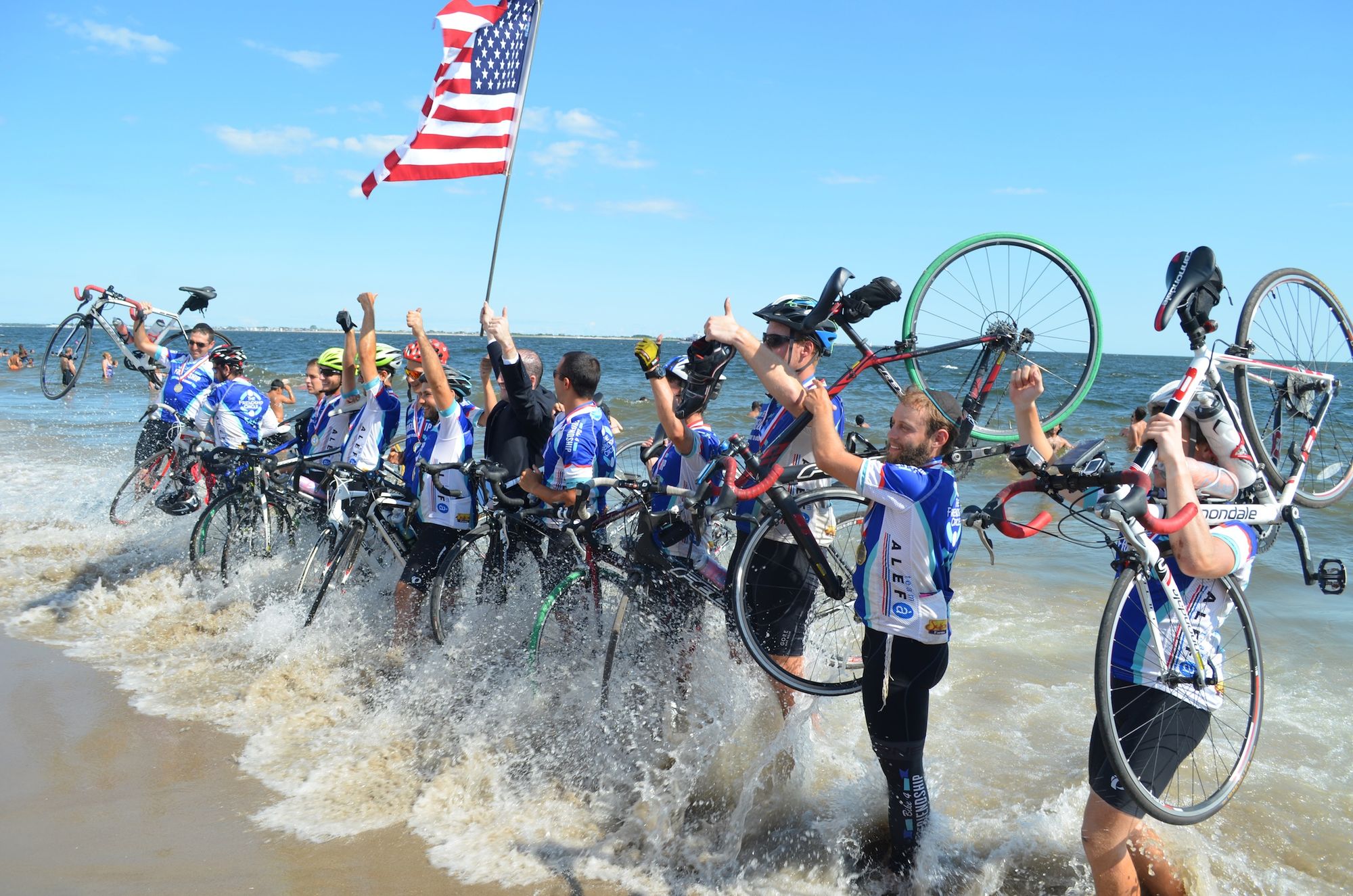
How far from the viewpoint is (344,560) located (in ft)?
20.0

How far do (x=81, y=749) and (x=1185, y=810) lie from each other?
204 inches

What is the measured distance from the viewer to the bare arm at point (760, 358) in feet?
11.7

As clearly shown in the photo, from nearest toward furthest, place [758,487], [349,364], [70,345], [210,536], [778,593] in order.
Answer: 1. [758,487]
2. [778,593]
3. [349,364]
4. [210,536]
5. [70,345]

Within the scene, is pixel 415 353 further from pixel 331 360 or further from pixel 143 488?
pixel 143 488

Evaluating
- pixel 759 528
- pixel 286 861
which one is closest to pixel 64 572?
pixel 286 861

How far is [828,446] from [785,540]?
1.04 m

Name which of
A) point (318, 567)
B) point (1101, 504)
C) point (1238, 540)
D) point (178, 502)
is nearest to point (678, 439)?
point (1101, 504)

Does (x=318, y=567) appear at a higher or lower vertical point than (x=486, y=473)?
lower

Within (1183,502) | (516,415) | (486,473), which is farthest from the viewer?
(516,415)

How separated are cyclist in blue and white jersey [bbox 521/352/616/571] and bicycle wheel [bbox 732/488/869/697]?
3.86ft

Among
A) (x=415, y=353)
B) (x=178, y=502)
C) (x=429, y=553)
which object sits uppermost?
(x=415, y=353)

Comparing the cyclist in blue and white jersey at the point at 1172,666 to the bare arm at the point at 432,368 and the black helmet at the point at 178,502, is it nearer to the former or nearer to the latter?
the bare arm at the point at 432,368

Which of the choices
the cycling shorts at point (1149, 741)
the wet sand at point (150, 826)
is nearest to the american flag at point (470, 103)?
the wet sand at point (150, 826)

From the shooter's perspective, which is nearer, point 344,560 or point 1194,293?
point 1194,293
